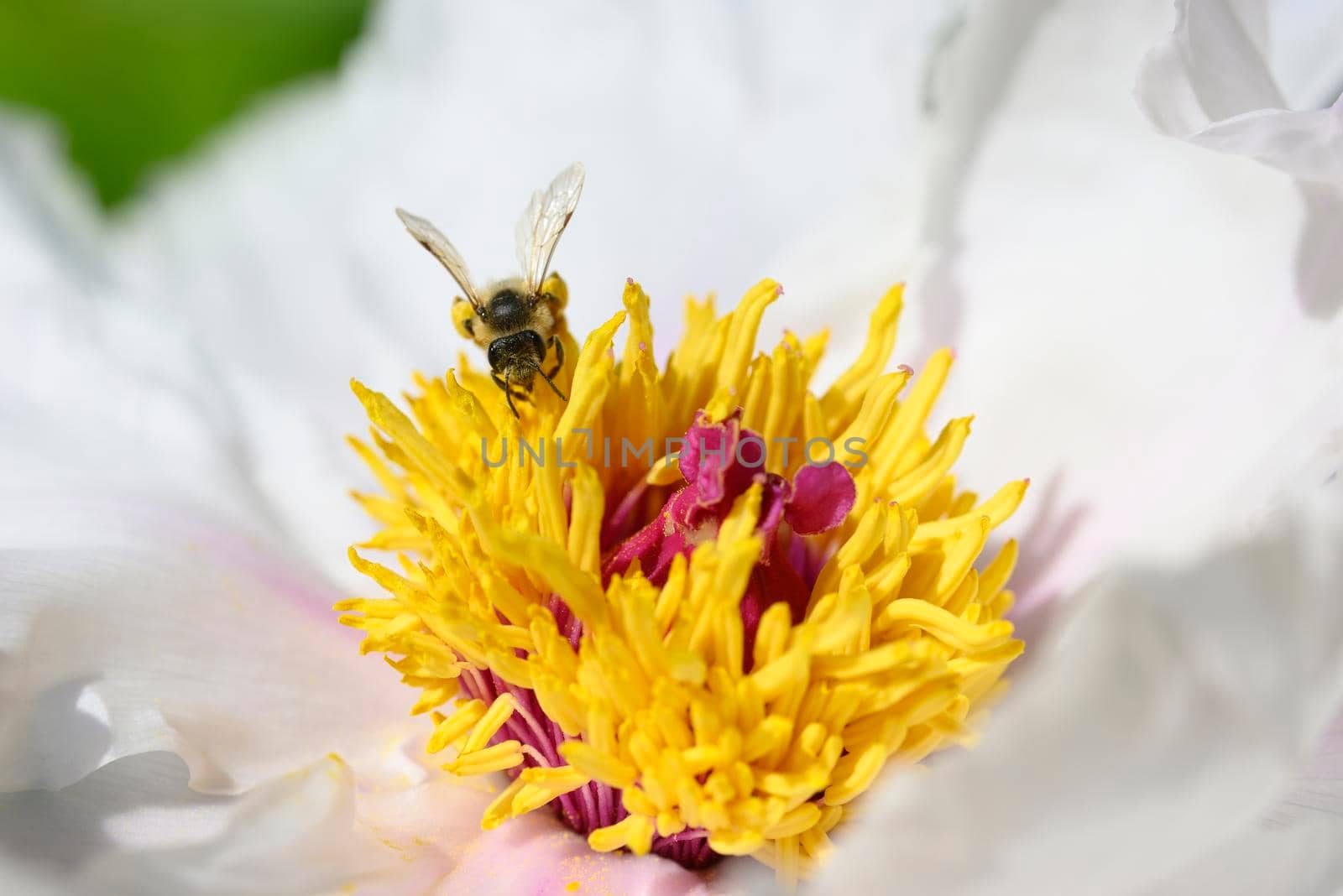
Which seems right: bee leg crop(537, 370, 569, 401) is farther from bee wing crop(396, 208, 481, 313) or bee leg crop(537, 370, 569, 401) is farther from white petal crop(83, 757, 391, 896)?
white petal crop(83, 757, 391, 896)

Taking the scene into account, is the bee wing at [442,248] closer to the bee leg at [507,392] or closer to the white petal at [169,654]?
the bee leg at [507,392]

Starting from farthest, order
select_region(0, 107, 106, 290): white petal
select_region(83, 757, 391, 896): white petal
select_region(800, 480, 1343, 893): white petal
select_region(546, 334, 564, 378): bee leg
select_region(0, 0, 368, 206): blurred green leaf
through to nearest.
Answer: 1. select_region(0, 0, 368, 206): blurred green leaf
2. select_region(0, 107, 106, 290): white petal
3. select_region(546, 334, 564, 378): bee leg
4. select_region(83, 757, 391, 896): white petal
5. select_region(800, 480, 1343, 893): white petal

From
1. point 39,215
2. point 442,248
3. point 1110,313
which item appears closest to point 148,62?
point 39,215

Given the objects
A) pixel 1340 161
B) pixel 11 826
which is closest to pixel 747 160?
pixel 1340 161

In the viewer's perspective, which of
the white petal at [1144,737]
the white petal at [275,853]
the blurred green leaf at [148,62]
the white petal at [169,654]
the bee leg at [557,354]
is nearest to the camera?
the white petal at [1144,737]

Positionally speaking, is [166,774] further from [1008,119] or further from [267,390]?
[1008,119]

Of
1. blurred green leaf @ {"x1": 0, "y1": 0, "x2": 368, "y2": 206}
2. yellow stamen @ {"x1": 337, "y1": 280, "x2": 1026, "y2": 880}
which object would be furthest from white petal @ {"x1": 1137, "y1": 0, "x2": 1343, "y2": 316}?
blurred green leaf @ {"x1": 0, "y1": 0, "x2": 368, "y2": 206}

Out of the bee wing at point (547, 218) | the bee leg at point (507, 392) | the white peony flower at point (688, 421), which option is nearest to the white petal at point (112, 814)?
the white peony flower at point (688, 421)
